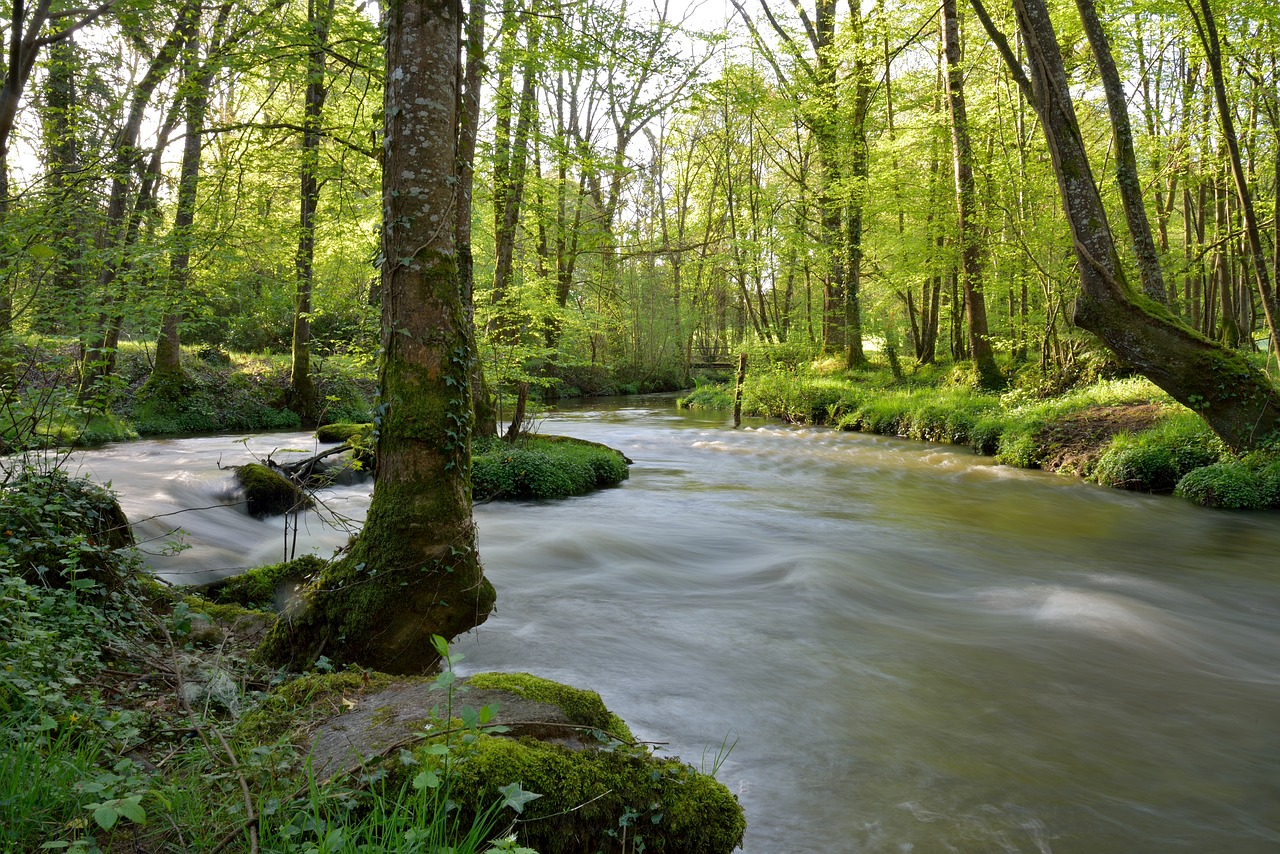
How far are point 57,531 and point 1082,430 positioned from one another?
15297mm

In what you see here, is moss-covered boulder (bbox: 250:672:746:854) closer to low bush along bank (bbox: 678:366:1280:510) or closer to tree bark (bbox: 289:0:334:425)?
tree bark (bbox: 289:0:334:425)

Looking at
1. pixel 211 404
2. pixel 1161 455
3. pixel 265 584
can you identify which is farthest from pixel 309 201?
pixel 1161 455

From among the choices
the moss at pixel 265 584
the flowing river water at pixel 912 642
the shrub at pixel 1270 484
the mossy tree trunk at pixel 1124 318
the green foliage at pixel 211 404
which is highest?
the mossy tree trunk at pixel 1124 318

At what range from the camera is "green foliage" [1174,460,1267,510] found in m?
10.3

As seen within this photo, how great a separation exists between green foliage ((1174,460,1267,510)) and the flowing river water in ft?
1.37

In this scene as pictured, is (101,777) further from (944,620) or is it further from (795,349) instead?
(795,349)

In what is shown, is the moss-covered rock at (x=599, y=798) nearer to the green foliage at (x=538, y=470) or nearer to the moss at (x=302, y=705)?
the moss at (x=302, y=705)

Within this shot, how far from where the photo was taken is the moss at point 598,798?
2.61 m

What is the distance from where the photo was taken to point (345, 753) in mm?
2760

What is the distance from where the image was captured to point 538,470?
38.6ft

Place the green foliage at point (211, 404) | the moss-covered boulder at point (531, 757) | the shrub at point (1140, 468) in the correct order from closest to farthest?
1. the moss-covered boulder at point (531, 757)
2. the shrub at point (1140, 468)
3. the green foliage at point (211, 404)

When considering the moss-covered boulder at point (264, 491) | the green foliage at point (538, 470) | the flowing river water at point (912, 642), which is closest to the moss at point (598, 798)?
the flowing river water at point (912, 642)

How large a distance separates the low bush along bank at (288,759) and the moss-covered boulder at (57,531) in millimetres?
42

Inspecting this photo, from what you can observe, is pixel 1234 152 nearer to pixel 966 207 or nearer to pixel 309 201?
pixel 966 207
